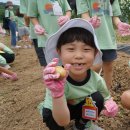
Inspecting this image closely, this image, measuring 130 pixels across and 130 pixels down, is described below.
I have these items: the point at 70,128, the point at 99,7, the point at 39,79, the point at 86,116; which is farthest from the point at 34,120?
A: the point at 39,79

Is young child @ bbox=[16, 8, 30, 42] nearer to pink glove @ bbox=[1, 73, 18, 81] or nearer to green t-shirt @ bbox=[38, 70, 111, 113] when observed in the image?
pink glove @ bbox=[1, 73, 18, 81]

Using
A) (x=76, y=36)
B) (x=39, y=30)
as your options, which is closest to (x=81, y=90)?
(x=76, y=36)

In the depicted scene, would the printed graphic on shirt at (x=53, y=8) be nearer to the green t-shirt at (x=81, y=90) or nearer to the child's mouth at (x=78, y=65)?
the green t-shirt at (x=81, y=90)

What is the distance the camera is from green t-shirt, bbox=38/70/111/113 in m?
2.00

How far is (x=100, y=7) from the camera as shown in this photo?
9.10ft

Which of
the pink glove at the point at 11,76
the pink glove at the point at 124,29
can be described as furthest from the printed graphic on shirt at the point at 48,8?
the pink glove at the point at 11,76

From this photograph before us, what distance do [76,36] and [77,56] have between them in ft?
0.55

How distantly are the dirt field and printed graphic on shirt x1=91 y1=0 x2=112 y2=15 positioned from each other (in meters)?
0.78

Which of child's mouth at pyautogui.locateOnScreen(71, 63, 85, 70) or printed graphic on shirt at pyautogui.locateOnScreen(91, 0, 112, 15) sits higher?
printed graphic on shirt at pyautogui.locateOnScreen(91, 0, 112, 15)

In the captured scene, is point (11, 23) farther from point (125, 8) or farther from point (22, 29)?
point (125, 8)

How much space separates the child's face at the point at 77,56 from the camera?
72.6 inches

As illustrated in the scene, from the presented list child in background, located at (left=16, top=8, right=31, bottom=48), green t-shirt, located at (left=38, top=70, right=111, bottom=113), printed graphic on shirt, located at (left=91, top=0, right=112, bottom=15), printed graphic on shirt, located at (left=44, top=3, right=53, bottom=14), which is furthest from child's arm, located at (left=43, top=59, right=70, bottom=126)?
child in background, located at (left=16, top=8, right=31, bottom=48)

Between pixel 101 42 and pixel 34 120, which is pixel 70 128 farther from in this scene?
pixel 101 42

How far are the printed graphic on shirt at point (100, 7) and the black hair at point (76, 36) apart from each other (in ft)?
2.72
